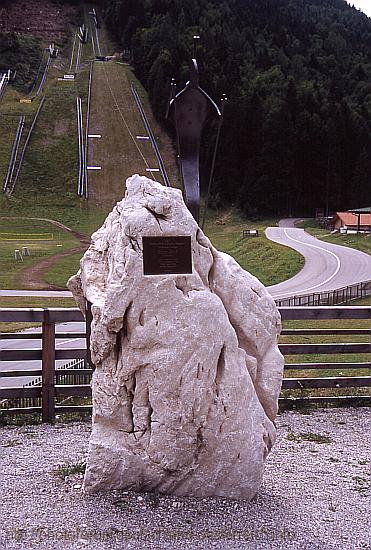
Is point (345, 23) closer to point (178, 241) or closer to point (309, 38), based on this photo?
point (309, 38)

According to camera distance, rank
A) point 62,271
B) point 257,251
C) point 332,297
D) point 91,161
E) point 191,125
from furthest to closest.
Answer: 1. point 91,161
2. point 257,251
3. point 62,271
4. point 332,297
5. point 191,125

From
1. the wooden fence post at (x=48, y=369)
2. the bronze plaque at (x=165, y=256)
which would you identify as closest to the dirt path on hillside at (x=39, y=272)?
the wooden fence post at (x=48, y=369)

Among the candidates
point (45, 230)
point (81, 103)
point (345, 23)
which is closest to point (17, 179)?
point (45, 230)

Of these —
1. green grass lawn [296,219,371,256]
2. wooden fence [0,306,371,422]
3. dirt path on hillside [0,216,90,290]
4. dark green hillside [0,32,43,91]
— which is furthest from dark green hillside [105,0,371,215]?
wooden fence [0,306,371,422]

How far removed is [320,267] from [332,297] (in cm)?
751

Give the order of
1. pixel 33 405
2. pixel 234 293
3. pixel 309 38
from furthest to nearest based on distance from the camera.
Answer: pixel 309 38 < pixel 33 405 < pixel 234 293

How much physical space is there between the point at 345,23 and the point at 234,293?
4169 inches

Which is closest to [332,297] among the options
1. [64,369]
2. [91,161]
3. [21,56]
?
[64,369]

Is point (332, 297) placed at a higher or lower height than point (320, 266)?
higher

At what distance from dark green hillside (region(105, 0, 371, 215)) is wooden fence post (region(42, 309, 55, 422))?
4085cm

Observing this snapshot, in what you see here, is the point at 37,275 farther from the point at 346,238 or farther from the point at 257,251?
the point at 346,238

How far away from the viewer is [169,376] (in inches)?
222

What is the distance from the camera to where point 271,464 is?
7.09 metres

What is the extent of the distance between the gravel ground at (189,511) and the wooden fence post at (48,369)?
3.52 ft
